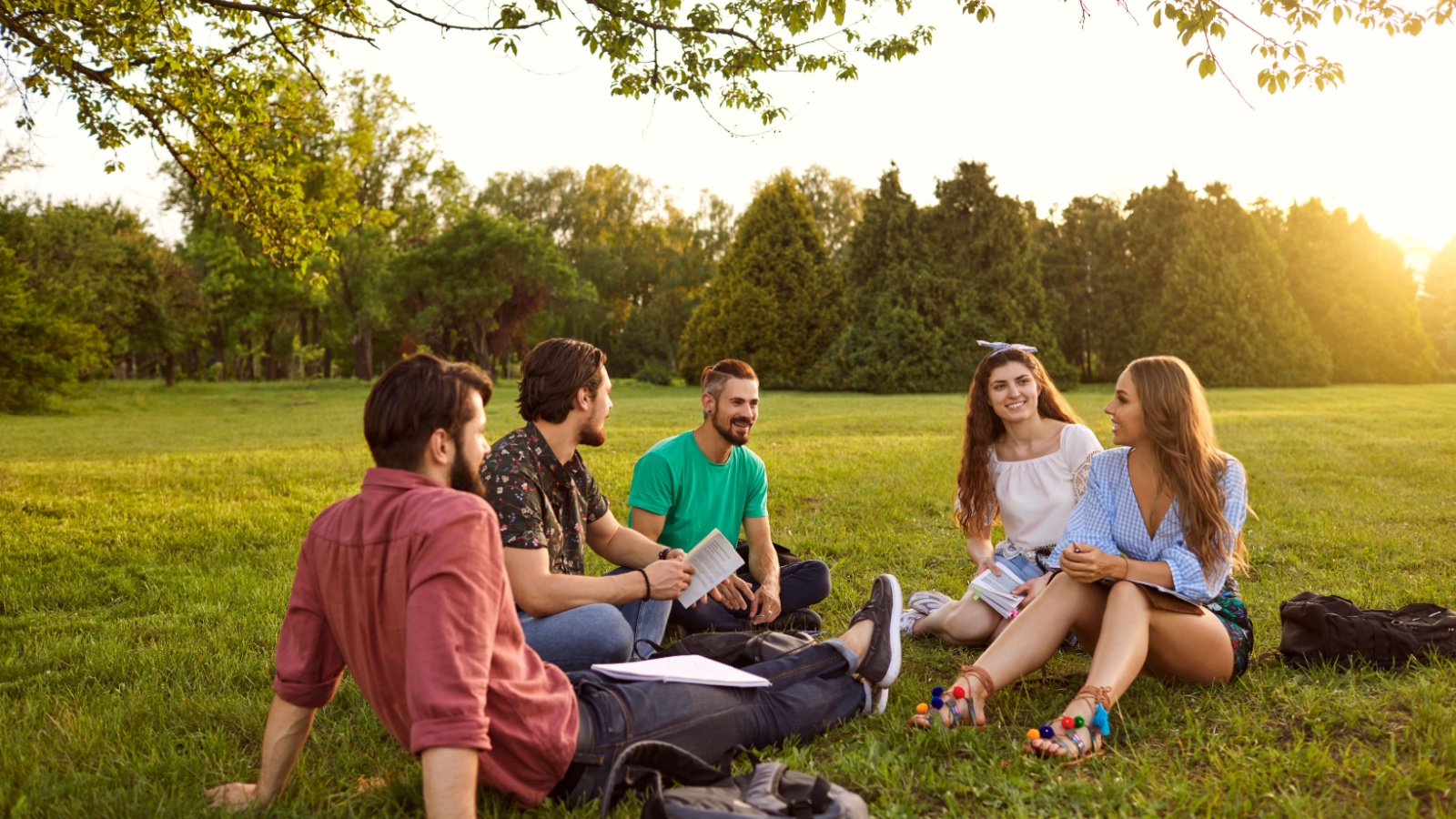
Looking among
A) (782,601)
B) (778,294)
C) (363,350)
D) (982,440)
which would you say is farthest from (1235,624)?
(363,350)

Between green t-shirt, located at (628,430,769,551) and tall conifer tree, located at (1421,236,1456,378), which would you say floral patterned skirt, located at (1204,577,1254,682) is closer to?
green t-shirt, located at (628,430,769,551)

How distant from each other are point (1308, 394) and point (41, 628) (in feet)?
93.8

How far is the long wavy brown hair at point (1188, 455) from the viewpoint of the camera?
12.6 ft

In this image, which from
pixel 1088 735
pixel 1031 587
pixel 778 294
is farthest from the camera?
pixel 778 294

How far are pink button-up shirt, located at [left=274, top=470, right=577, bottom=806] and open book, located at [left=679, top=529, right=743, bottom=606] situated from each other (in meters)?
1.24

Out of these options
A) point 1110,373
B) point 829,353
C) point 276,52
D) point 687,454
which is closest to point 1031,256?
point 1110,373

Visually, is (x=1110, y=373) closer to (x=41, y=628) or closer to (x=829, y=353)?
(x=829, y=353)

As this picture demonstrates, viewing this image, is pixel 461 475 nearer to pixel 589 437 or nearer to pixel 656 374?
pixel 589 437

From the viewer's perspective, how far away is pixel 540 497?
3.77 metres

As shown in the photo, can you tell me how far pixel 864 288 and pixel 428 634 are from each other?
29676mm

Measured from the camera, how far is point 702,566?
410 cm

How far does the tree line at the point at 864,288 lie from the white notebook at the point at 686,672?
23293mm

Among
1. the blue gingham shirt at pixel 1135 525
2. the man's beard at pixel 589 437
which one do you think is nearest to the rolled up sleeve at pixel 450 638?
the man's beard at pixel 589 437

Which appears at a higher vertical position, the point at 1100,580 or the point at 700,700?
the point at 1100,580
